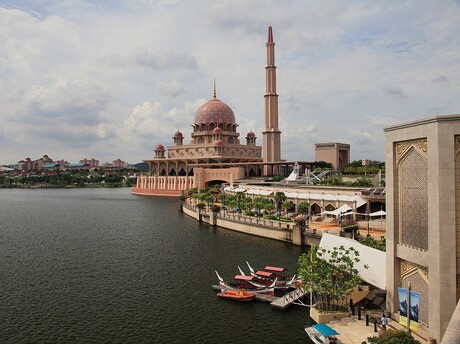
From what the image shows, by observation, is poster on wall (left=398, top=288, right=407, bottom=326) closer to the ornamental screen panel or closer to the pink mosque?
the ornamental screen panel

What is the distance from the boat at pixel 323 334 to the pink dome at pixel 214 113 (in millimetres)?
87338

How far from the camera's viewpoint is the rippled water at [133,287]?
20422 mm

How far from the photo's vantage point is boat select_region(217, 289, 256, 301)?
2450cm

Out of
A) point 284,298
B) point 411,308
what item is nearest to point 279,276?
point 284,298

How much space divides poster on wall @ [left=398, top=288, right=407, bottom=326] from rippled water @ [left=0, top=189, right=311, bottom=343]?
4.78 metres

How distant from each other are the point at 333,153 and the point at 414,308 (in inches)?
2922

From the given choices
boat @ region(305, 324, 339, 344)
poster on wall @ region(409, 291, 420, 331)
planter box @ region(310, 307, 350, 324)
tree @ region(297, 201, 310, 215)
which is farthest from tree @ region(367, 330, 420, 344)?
tree @ region(297, 201, 310, 215)

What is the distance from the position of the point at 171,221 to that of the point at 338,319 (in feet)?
126

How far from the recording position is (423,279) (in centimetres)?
1694

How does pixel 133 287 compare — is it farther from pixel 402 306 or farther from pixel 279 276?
pixel 402 306

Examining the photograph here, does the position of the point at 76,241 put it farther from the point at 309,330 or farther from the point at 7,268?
the point at 309,330

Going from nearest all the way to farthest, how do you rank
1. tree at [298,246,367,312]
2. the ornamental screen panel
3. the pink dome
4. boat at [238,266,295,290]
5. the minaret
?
1. the ornamental screen panel
2. tree at [298,246,367,312]
3. boat at [238,266,295,290]
4. the minaret
5. the pink dome

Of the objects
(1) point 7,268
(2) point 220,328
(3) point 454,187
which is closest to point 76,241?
(1) point 7,268

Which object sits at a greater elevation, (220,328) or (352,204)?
(352,204)
